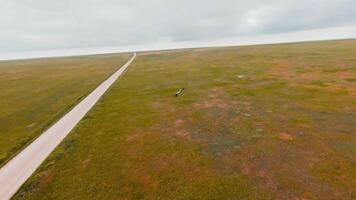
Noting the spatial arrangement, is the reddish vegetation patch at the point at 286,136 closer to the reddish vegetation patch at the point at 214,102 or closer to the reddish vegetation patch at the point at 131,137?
the reddish vegetation patch at the point at 214,102

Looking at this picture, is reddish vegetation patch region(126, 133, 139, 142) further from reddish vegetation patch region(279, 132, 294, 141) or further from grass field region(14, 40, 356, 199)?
reddish vegetation patch region(279, 132, 294, 141)

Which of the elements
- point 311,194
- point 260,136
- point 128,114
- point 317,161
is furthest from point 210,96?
point 311,194

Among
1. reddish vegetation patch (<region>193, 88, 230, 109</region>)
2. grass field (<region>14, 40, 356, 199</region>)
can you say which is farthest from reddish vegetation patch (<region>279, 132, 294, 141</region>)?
reddish vegetation patch (<region>193, 88, 230, 109</region>)

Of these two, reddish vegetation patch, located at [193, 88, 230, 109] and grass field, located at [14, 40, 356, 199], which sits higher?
reddish vegetation patch, located at [193, 88, 230, 109]

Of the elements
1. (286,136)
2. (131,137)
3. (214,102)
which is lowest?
(131,137)

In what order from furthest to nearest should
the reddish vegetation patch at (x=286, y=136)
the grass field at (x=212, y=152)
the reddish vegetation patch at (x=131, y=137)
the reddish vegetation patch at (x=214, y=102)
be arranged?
1. the reddish vegetation patch at (x=214, y=102)
2. the reddish vegetation patch at (x=131, y=137)
3. the reddish vegetation patch at (x=286, y=136)
4. the grass field at (x=212, y=152)

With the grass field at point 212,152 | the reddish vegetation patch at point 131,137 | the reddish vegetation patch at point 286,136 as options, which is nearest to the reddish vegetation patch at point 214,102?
the grass field at point 212,152

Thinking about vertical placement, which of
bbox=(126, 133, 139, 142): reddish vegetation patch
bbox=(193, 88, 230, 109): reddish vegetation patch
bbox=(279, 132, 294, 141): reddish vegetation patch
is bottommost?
bbox=(126, 133, 139, 142): reddish vegetation patch

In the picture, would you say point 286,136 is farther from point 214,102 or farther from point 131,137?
point 131,137

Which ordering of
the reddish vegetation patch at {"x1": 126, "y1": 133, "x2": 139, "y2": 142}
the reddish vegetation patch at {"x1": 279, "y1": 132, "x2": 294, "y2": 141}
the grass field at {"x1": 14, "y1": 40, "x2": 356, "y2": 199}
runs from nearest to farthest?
the grass field at {"x1": 14, "y1": 40, "x2": 356, "y2": 199} → the reddish vegetation patch at {"x1": 279, "y1": 132, "x2": 294, "y2": 141} → the reddish vegetation patch at {"x1": 126, "y1": 133, "x2": 139, "y2": 142}

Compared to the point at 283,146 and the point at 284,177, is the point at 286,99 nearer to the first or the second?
the point at 283,146

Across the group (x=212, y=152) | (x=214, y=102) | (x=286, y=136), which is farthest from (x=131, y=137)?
(x=214, y=102)
